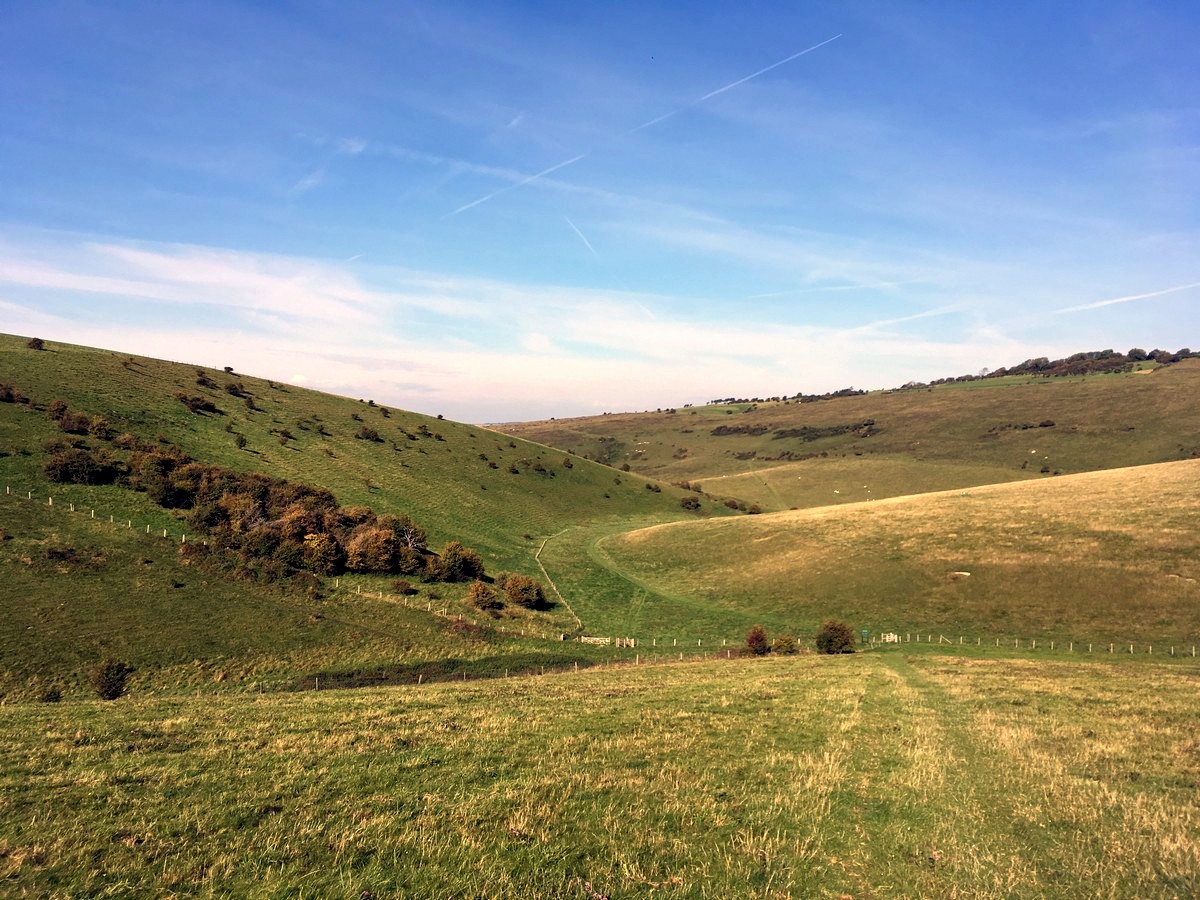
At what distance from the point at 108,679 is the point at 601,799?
3542 centimetres

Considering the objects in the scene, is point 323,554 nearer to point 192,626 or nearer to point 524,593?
point 192,626

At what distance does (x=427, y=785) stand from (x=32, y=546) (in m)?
50.8

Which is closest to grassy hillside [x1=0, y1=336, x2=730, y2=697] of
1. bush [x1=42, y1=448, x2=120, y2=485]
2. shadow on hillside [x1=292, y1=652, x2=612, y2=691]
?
shadow on hillside [x1=292, y1=652, x2=612, y2=691]

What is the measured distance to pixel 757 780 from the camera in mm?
15000

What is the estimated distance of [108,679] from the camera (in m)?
33.6

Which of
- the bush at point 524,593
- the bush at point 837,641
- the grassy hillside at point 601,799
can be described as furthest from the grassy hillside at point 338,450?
the grassy hillside at point 601,799

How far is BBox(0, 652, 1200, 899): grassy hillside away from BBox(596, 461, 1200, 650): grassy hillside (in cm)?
3115

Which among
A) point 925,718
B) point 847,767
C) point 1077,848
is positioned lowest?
point 925,718

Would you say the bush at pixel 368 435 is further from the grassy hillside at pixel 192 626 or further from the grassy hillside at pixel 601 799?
the grassy hillside at pixel 601 799

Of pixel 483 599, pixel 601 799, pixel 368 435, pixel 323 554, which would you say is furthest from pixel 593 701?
pixel 368 435

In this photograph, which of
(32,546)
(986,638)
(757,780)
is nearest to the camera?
(757,780)

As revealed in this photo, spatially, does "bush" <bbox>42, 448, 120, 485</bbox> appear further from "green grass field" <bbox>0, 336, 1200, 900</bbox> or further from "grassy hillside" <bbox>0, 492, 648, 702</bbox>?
"grassy hillside" <bbox>0, 492, 648, 702</bbox>

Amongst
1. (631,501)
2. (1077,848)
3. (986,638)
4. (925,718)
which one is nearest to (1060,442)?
(631,501)

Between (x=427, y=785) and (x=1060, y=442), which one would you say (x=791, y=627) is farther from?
(x=1060, y=442)
